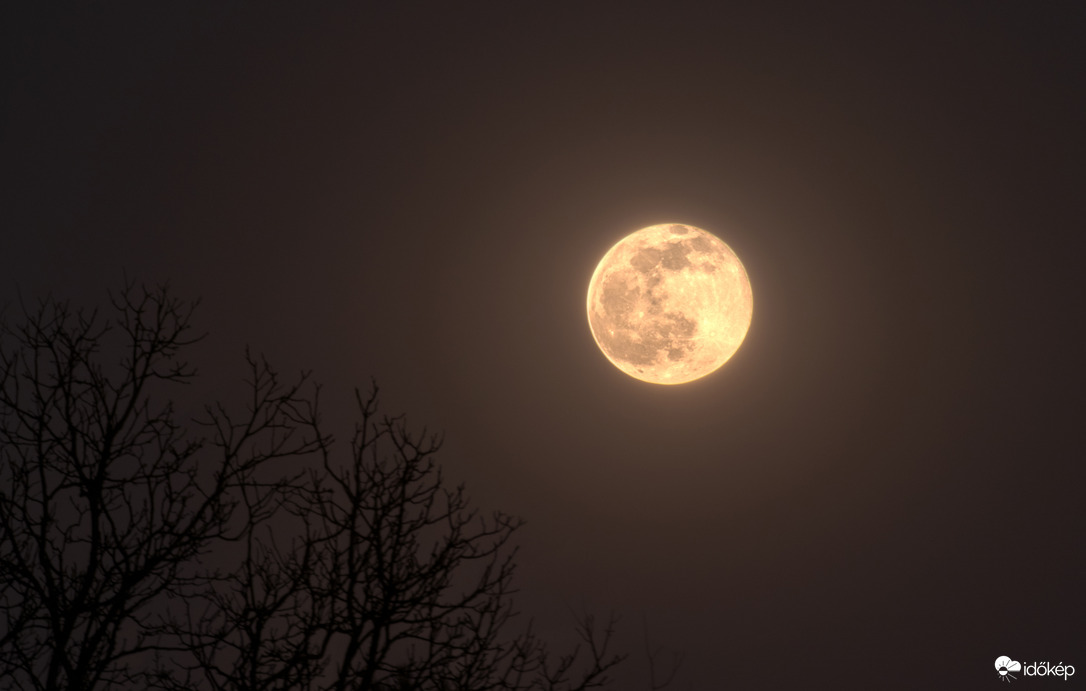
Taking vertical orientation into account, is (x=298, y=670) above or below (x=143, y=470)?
below

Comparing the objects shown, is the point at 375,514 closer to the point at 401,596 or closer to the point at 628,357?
the point at 401,596

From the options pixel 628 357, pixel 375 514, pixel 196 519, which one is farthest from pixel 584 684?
pixel 628 357

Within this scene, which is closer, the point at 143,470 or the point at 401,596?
the point at 401,596

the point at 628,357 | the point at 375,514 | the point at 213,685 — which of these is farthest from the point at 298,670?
the point at 628,357

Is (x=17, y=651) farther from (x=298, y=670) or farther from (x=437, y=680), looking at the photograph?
(x=437, y=680)

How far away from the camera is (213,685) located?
23.2 feet

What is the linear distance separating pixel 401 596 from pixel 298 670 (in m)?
0.95

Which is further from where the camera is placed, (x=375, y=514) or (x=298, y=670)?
(x=375, y=514)

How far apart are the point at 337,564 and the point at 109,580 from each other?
176 centimetres

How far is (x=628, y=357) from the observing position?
1310 inches

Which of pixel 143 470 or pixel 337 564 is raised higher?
pixel 143 470

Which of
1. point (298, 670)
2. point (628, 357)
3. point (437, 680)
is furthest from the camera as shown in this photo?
point (628, 357)

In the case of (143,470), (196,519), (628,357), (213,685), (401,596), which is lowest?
(213,685)

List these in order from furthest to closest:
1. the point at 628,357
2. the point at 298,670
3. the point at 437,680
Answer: the point at 628,357 < the point at 437,680 < the point at 298,670
